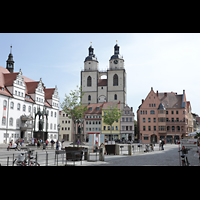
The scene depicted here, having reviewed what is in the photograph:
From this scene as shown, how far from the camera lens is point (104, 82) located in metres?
99.9

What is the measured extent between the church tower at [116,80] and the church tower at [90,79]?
5736 millimetres

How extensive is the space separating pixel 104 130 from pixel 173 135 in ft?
72.1

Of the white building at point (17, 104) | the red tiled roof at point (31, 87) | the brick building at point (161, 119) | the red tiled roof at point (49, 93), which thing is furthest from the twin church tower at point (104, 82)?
the red tiled roof at point (31, 87)

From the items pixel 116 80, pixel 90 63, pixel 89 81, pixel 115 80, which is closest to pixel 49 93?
pixel 89 81

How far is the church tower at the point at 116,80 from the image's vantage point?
94.8 metres

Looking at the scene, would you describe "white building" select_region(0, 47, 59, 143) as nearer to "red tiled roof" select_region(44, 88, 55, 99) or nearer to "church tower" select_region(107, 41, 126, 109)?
"red tiled roof" select_region(44, 88, 55, 99)

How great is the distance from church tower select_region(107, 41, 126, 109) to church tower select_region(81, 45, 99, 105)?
5736 millimetres

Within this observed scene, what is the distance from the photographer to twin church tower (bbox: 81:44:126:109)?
95.8 metres

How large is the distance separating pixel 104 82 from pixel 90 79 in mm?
5912

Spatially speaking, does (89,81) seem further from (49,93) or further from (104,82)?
(49,93)
